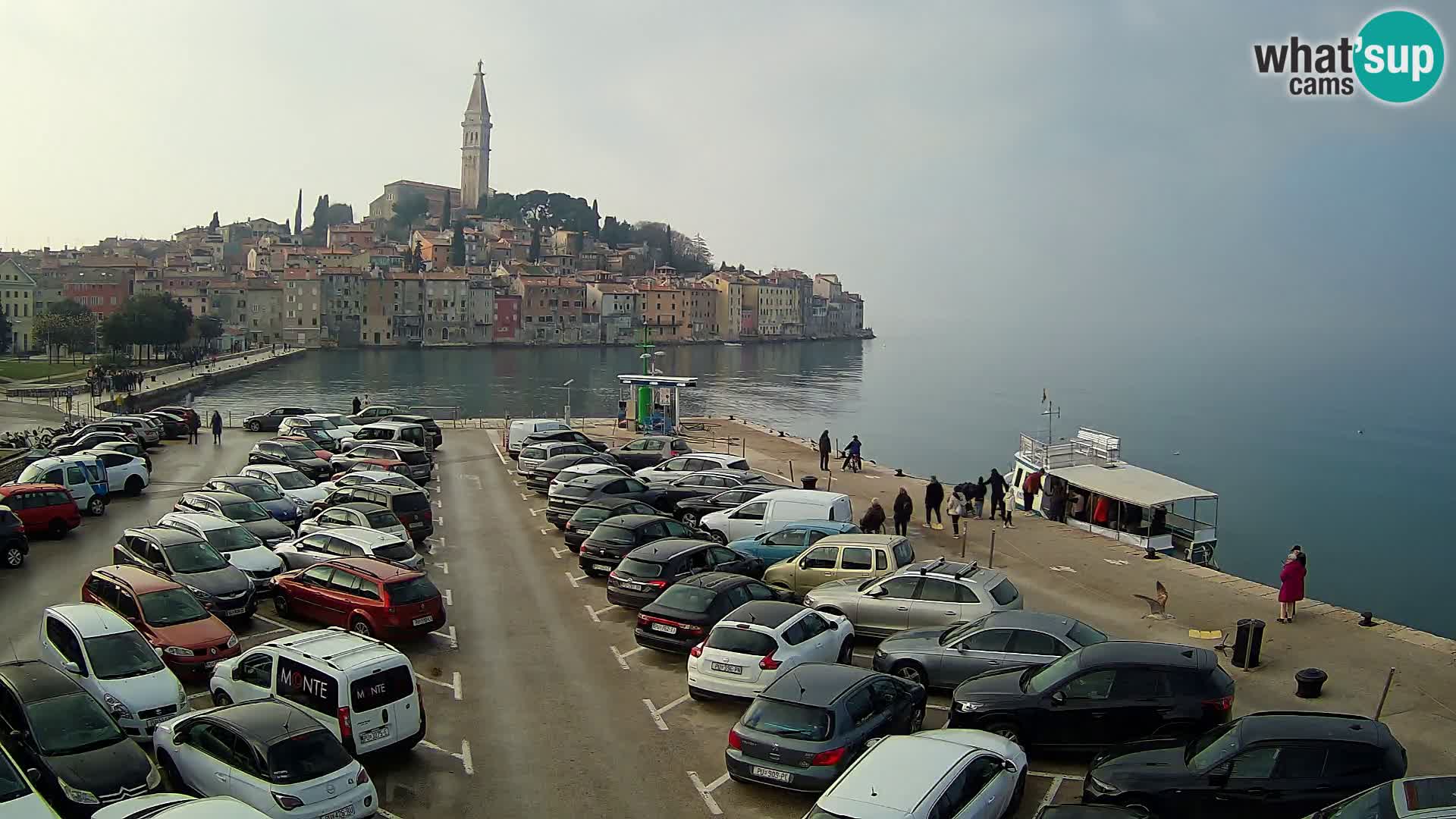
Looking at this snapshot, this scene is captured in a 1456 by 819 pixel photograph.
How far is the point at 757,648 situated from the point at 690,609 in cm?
175

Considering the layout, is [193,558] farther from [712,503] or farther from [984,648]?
[984,648]

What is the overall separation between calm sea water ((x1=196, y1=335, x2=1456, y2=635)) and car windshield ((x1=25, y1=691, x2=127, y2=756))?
13.4 metres

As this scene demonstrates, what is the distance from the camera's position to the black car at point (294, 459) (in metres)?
24.8

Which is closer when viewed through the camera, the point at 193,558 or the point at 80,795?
the point at 80,795

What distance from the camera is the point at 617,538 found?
16172 mm

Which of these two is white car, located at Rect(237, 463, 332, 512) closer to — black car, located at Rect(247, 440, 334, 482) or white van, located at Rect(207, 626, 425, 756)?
black car, located at Rect(247, 440, 334, 482)

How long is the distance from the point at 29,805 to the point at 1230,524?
4457cm

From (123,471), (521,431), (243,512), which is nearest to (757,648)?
A: (243,512)

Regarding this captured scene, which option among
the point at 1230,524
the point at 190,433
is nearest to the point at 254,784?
the point at 190,433

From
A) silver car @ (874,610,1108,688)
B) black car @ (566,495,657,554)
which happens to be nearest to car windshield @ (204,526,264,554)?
black car @ (566,495,657,554)

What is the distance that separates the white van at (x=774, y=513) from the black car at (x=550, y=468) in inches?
248

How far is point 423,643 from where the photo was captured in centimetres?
1295

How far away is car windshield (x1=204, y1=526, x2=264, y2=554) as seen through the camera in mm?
15109

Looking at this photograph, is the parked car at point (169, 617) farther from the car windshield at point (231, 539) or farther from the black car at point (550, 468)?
the black car at point (550, 468)
